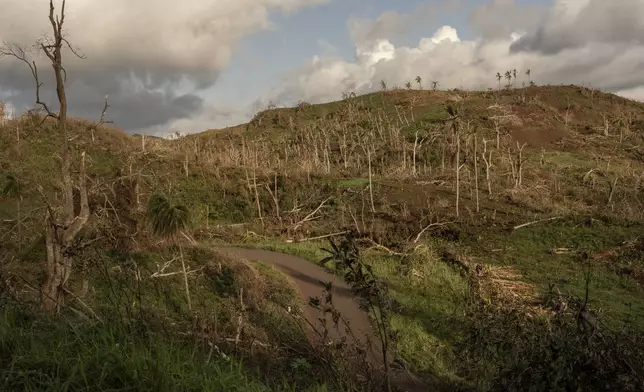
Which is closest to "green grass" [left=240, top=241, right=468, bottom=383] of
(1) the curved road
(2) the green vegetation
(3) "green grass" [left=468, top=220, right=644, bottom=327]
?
(2) the green vegetation

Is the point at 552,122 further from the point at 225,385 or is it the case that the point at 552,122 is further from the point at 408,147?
the point at 225,385

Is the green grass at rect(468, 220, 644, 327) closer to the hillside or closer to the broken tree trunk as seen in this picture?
the hillside

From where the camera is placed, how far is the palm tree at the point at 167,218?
17.9 m

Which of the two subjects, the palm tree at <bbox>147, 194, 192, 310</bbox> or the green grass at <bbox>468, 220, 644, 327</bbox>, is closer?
the palm tree at <bbox>147, 194, 192, 310</bbox>

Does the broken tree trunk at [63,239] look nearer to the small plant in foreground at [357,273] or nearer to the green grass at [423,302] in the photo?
the small plant in foreground at [357,273]

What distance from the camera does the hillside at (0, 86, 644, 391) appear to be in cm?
614

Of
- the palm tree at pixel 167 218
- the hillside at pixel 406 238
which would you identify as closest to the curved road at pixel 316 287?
the hillside at pixel 406 238

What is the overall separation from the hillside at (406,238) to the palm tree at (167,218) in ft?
5.44

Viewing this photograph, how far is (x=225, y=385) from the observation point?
3658 mm

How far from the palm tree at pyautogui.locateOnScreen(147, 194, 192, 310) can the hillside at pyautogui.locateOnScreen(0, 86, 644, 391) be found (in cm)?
166

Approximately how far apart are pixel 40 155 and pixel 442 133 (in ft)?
119

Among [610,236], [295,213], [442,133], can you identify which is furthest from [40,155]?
[610,236]

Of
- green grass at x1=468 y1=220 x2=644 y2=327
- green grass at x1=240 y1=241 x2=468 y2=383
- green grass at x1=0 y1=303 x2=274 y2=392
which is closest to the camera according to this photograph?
green grass at x1=0 y1=303 x2=274 y2=392

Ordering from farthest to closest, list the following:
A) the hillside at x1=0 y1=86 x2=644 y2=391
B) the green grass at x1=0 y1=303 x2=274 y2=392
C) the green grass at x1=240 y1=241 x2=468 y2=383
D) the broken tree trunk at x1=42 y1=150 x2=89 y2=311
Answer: the green grass at x1=240 y1=241 x2=468 y2=383, the broken tree trunk at x1=42 y1=150 x2=89 y2=311, the hillside at x1=0 y1=86 x2=644 y2=391, the green grass at x1=0 y1=303 x2=274 y2=392
